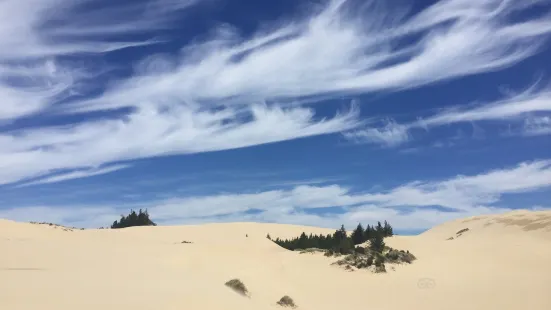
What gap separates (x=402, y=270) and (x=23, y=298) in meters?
12.5

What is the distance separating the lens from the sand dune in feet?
25.7

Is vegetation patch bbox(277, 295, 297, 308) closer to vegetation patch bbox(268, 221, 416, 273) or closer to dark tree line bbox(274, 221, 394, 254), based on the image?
→ vegetation patch bbox(268, 221, 416, 273)

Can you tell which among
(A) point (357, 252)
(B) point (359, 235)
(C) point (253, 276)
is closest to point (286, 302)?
(C) point (253, 276)

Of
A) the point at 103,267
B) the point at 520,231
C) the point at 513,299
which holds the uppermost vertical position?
the point at 520,231

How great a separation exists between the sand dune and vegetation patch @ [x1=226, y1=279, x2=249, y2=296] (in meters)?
0.34

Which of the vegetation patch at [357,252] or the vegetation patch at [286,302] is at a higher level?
the vegetation patch at [357,252]

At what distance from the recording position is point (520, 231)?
2422 centimetres

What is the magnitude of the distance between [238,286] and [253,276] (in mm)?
2268

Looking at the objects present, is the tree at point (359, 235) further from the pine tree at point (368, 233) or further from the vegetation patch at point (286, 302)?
the vegetation patch at point (286, 302)

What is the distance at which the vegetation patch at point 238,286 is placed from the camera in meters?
11.2

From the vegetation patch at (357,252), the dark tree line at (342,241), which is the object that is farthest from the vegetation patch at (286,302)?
the dark tree line at (342,241)

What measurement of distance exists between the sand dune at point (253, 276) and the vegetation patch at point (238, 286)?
0.34m

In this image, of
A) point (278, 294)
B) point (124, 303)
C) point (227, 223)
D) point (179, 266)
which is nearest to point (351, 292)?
point (278, 294)

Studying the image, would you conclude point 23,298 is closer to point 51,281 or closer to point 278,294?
point 51,281
